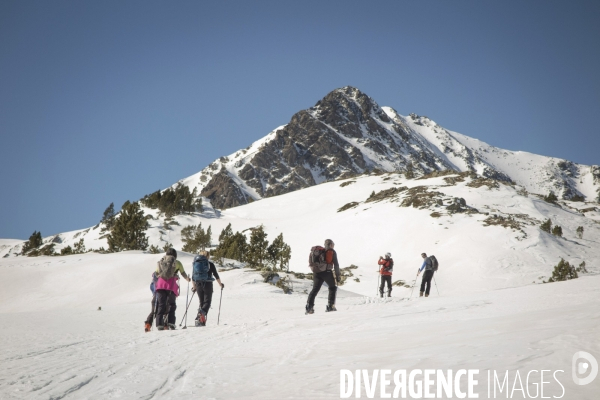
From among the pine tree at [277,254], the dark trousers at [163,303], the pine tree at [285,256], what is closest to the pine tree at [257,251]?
the pine tree at [277,254]

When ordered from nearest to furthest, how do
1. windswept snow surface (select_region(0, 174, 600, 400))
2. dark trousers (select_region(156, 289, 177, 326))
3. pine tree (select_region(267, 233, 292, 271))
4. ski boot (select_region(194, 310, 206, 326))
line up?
windswept snow surface (select_region(0, 174, 600, 400)), dark trousers (select_region(156, 289, 177, 326)), ski boot (select_region(194, 310, 206, 326)), pine tree (select_region(267, 233, 292, 271))

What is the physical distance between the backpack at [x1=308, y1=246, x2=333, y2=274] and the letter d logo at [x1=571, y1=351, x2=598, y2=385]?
679 cm

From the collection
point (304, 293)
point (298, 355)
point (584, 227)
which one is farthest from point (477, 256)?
point (298, 355)

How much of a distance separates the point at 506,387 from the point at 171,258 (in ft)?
23.6

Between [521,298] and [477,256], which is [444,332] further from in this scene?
[477,256]

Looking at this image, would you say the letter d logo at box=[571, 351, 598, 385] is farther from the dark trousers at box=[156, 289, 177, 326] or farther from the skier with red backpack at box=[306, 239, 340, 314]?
the dark trousers at box=[156, 289, 177, 326]

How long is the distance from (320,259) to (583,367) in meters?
7.14

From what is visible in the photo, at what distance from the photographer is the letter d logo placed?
3.25m

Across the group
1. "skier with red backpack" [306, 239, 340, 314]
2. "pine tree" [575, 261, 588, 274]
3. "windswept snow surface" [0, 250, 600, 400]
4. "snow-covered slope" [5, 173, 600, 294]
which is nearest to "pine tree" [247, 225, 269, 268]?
"snow-covered slope" [5, 173, 600, 294]

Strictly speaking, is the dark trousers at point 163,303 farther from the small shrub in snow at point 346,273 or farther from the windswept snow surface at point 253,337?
the small shrub in snow at point 346,273

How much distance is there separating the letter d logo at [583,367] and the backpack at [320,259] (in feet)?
22.3

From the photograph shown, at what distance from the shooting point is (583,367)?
3.51 metres

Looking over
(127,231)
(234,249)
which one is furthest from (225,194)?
(234,249)

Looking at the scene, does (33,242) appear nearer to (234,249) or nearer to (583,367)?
(234,249)
